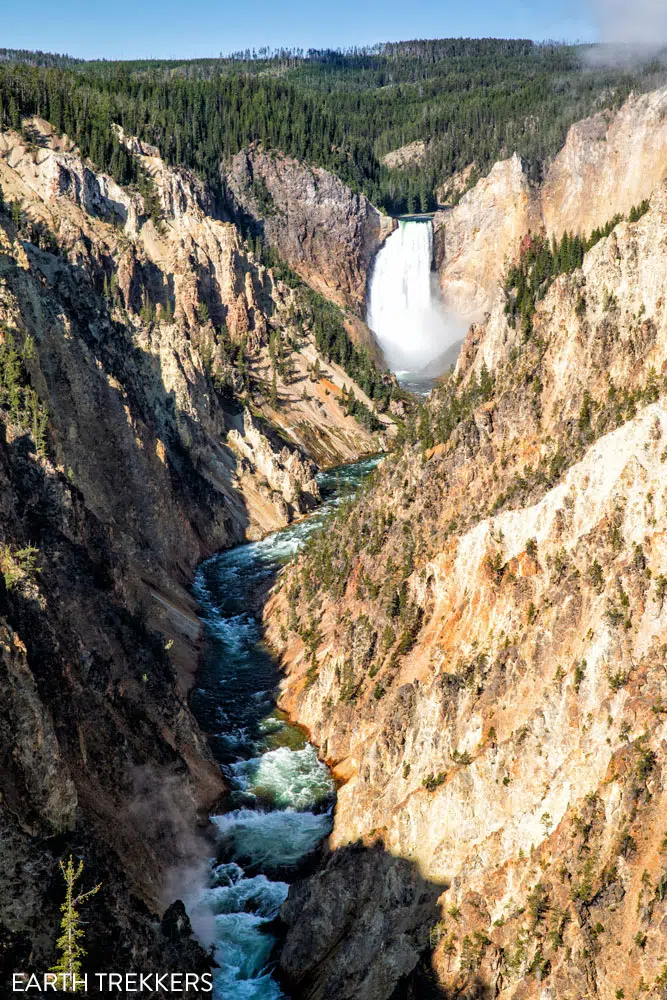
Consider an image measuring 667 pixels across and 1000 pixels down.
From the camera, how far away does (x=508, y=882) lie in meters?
36.7

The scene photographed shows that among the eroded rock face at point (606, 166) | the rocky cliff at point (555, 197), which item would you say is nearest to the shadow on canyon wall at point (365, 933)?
the eroded rock face at point (606, 166)

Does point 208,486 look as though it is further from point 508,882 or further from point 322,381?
point 508,882

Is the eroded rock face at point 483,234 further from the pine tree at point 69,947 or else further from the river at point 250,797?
the pine tree at point 69,947

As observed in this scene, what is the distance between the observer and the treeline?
2589 inches

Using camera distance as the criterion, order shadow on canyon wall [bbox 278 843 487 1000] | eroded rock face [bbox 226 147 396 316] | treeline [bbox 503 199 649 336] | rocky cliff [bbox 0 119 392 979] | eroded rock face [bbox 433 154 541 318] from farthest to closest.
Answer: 1. eroded rock face [bbox 226 147 396 316]
2. eroded rock face [bbox 433 154 541 318]
3. treeline [bbox 503 199 649 336]
4. rocky cliff [bbox 0 119 392 979]
5. shadow on canyon wall [bbox 278 843 487 1000]

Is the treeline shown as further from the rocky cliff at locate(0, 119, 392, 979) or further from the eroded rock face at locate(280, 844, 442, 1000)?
the eroded rock face at locate(280, 844, 442, 1000)

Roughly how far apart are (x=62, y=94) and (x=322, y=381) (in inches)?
2435

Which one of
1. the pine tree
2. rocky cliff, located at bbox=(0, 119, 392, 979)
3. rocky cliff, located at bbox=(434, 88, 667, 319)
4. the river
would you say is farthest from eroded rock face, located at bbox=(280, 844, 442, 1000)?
rocky cliff, located at bbox=(434, 88, 667, 319)

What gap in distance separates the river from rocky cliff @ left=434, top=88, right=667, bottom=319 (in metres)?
99.0

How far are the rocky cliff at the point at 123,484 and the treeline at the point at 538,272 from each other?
1292 inches

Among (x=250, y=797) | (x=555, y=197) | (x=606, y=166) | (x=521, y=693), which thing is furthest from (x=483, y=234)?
(x=521, y=693)

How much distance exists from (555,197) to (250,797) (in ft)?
480

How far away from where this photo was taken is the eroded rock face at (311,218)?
591ft

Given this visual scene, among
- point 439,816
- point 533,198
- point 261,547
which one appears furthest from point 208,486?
point 533,198
